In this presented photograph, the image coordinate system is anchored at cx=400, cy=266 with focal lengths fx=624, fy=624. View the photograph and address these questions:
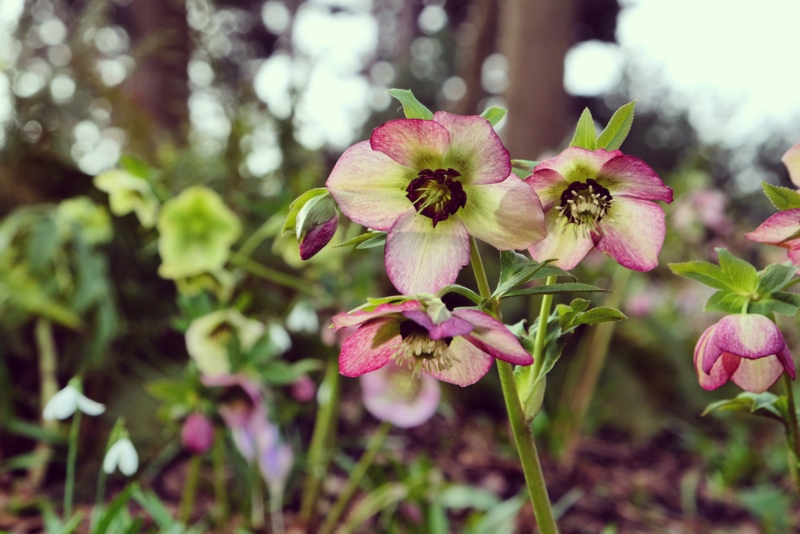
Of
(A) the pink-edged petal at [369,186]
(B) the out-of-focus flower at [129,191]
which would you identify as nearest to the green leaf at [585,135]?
(A) the pink-edged petal at [369,186]

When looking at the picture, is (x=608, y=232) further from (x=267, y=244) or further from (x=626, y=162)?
(x=267, y=244)

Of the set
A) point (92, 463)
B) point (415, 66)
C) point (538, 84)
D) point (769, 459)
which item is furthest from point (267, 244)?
point (415, 66)

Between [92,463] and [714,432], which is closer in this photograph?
[92,463]

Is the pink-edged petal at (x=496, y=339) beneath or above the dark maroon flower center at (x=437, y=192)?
beneath

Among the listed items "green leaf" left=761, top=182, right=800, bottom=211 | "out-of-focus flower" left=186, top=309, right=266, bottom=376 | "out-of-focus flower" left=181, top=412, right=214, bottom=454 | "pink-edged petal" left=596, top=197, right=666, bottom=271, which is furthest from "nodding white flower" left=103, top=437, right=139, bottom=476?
"green leaf" left=761, top=182, right=800, bottom=211

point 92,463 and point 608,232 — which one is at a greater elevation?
point 608,232

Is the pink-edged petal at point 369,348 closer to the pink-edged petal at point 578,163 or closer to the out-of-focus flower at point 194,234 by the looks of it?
the pink-edged petal at point 578,163
